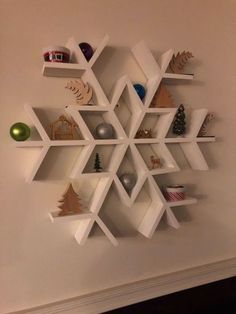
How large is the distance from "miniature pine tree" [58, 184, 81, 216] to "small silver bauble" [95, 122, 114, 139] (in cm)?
20

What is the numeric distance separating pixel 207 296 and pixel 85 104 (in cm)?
98

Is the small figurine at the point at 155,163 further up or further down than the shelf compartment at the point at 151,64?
further down

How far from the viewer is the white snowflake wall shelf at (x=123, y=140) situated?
2.89 feet

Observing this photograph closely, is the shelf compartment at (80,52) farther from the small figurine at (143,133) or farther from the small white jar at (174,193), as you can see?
the small white jar at (174,193)

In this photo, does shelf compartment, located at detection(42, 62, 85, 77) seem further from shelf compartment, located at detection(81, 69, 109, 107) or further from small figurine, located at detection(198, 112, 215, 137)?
small figurine, located at detection(198, 112, 215, 137)

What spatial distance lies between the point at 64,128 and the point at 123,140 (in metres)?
0.21

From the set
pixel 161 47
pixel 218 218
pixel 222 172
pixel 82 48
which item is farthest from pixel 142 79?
pixel 218 218

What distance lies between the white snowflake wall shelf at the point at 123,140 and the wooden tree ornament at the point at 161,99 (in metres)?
0.03

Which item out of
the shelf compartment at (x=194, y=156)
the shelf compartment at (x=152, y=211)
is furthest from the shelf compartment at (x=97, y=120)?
the shelf compartment at (x=194, y=156)

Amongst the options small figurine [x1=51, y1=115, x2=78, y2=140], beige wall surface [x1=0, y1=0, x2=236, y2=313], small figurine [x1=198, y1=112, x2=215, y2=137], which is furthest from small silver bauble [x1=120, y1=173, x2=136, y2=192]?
small figurine [x1=198, y1=112, x2=215, y2=137]

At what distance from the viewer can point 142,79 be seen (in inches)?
41.9

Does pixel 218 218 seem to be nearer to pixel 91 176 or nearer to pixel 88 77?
pixel 91 176

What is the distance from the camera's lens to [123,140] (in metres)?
0.96

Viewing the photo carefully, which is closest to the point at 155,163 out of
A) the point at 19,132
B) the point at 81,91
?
the point at 81,91
